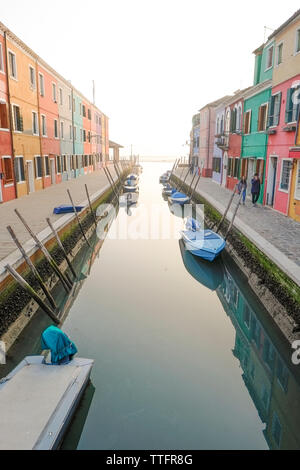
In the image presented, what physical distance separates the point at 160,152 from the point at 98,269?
5745 inches

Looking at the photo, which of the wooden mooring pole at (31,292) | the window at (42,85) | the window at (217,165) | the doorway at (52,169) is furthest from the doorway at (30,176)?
the window at (217,165)

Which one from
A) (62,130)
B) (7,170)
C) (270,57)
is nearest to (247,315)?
(270,57)

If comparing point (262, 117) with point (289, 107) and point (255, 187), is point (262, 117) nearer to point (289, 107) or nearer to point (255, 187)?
point (255, 187)

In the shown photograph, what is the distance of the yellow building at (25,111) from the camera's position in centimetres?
1925

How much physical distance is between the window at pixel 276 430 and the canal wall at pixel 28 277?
5582 mm

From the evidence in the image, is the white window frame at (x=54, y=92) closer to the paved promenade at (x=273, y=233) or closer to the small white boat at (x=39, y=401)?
the paved promenade at (x=273, y=233)

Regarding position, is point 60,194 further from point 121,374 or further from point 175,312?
point 121,374

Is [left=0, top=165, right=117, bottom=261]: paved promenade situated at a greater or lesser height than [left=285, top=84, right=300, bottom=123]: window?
lesser

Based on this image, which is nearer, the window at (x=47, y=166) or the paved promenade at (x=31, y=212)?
the paved promenade at (x=31, y=212)

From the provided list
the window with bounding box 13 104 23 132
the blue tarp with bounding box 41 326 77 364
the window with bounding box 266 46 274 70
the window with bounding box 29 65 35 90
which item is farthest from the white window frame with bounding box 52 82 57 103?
the blue tarp with bounding box 41 326 77 364

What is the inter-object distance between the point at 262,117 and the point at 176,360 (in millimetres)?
15237

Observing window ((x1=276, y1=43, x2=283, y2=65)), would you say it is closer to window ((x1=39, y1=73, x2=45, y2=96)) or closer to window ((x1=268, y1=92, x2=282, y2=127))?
window ((x1=268, y1=92, x2=282, y2=127))

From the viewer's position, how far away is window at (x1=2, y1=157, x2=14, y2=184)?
1850 centimetres

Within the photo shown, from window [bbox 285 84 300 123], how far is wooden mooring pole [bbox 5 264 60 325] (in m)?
12.0
